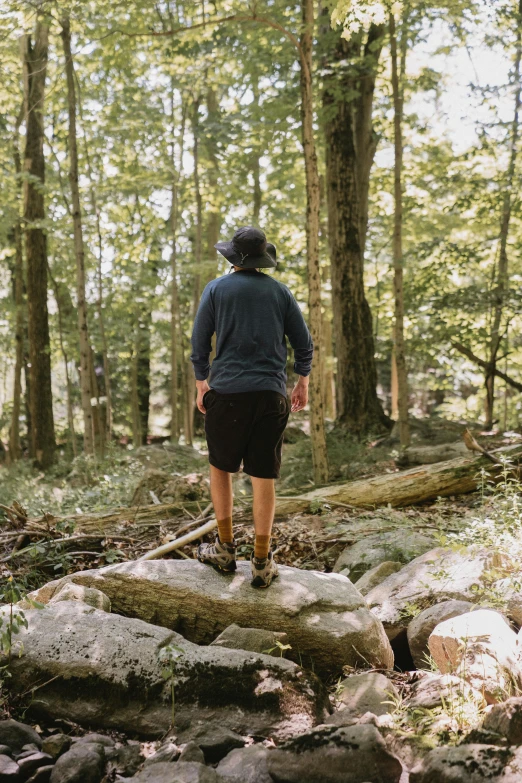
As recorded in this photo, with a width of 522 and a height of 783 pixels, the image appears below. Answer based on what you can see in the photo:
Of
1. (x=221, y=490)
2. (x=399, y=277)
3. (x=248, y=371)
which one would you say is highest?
(x=399, y=277)

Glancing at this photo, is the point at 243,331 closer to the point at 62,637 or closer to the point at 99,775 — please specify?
the point at 62,637

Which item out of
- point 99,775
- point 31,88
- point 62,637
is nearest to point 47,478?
point 31,88

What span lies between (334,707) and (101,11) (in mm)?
9290

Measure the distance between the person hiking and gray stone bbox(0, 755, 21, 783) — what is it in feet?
6.35

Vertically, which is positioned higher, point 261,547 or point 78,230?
point 78,230

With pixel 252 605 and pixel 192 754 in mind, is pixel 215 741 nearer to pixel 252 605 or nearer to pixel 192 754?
pixel 192 754

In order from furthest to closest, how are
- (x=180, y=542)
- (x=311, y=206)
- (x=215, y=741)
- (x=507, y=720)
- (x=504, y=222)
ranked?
(x=504, y=222) → (x=311, y=206) → (x=180, y=542) → (x=215, y=741) → (x=507, y=720)

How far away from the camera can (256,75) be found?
12141 mm

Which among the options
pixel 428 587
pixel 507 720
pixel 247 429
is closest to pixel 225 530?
pixel 247 429

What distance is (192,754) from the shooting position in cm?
304

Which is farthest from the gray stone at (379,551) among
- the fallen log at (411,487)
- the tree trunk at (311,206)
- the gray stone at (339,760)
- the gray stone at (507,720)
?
the gray stone at (339,760)

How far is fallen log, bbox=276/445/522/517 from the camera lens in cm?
731

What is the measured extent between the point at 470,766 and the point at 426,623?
1428 millimetres

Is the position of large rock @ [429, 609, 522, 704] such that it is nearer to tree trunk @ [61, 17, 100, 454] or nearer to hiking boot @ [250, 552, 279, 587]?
hiking boot @ [250, 552, 279, 587]
